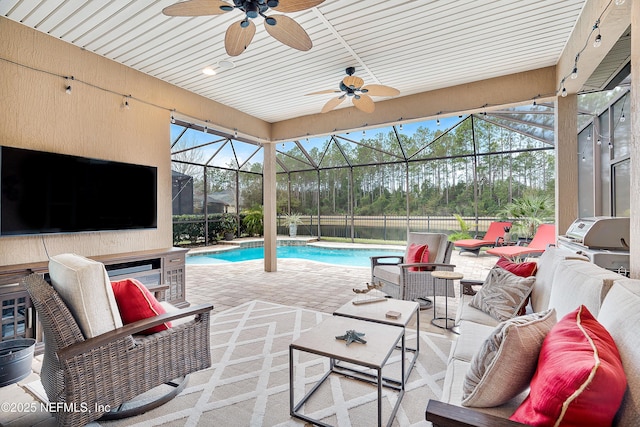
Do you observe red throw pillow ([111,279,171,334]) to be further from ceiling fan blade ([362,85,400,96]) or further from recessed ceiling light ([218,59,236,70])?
ceiling fan blade ([362,85,400,96])

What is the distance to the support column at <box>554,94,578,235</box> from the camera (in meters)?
3.59

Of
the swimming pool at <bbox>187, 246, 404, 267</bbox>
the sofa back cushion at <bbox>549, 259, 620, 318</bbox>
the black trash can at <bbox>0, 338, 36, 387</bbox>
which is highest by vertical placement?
the sofa back cushion at <bbox>549, 259, 620, 318</bbox>

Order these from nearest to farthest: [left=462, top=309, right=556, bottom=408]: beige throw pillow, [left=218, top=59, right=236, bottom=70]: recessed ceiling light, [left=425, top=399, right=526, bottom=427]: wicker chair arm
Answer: [left=425, top=399, right=526, bottom=427]: wicker chair arm, [left=462, top=309, right=556, bottom=408]: beige throw pillow, [left=218, top=59, right=236, bottom=70]: recessed ceiling light

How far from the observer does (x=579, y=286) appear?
1.54 meters

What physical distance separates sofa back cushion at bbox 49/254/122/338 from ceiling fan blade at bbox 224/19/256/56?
1.94m

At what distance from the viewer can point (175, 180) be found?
387 inches

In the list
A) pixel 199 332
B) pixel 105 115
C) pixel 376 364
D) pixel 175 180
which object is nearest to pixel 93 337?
pixel 199 332

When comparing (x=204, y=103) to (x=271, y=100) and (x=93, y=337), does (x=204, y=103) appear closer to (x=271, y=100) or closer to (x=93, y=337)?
(x=271, y=100)

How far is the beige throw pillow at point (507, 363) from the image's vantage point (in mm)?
1118

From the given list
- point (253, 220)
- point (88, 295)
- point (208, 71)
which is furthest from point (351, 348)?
point (253, 220)

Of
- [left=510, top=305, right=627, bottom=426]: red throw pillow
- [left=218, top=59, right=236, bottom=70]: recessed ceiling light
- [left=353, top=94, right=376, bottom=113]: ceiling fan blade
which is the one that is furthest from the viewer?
[left=353, top=94, right=376, bottom=113]: ceiling fan blade

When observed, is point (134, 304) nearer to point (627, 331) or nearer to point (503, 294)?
point (627, 331)

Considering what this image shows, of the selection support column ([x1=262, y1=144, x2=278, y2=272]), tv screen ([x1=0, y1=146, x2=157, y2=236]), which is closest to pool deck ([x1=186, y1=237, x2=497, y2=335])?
support column ([x1=262, y1=144, x2=278, y2=272])

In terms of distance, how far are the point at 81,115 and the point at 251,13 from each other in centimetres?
245
